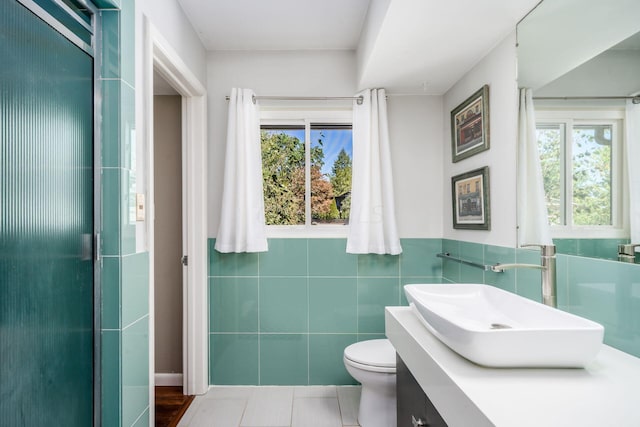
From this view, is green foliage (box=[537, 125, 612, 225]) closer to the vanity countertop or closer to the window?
the window

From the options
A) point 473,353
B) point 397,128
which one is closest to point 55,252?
point 473,353

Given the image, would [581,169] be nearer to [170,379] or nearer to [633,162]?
[633,162]

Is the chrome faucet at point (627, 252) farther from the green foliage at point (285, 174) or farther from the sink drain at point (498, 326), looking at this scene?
the green foliage at point (285, 174)

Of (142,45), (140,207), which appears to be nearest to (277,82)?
(142,45)

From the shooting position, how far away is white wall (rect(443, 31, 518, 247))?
1797mm

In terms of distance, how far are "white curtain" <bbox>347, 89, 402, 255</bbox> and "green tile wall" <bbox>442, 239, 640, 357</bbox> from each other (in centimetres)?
87

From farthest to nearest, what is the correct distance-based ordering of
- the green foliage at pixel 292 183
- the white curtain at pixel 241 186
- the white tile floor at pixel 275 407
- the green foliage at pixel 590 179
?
the green foliage at pixel 292 183 → the white curtain at pixel 241 186 → the white tile floor at pixel 275 407 → the green foliage at pixel 590 179

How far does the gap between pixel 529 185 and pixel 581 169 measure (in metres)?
0.34

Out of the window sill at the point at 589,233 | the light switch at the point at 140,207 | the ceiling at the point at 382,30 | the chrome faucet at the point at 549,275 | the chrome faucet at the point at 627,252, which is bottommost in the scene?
the chrome faucet at the point at 549,275

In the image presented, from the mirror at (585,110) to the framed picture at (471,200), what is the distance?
0.52m

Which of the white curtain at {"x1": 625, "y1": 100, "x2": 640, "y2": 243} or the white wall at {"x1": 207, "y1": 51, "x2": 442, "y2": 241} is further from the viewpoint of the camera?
the white wall at {"x1": 207, "y1": 51, "x2": 442, "y2": 241}

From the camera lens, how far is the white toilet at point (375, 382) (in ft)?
6.60

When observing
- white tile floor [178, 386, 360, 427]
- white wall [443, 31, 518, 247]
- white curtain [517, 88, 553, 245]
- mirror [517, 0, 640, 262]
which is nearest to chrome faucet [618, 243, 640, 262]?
mirror [517, 0, 640, 262]

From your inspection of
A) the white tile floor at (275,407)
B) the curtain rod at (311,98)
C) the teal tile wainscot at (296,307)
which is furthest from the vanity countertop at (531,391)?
the curtain rod at (311,98)
